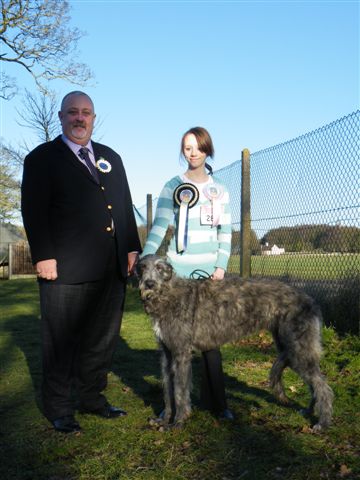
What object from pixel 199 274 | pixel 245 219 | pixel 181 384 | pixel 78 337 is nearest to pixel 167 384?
pixel 181 384

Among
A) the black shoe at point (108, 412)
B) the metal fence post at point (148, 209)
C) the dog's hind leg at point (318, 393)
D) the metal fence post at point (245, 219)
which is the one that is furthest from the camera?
the metal fence post at point (148, 209)

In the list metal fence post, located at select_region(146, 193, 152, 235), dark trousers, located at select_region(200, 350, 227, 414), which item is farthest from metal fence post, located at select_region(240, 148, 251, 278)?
metal fence post, located at select_region(146, 193, 152, 235)

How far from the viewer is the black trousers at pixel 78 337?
167 inches

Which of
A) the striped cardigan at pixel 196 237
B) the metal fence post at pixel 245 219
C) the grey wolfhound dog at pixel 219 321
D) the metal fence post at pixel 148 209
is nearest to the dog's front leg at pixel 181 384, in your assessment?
the grey wolfhound dog at pixel 219 321

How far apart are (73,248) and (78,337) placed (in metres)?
0.83

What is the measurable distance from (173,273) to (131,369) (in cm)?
243

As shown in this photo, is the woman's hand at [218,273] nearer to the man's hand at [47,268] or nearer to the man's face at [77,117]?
the man's hand at [47,268]

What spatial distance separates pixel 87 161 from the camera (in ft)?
14.4

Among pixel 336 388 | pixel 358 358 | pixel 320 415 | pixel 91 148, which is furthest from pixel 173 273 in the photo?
pixel 358 358

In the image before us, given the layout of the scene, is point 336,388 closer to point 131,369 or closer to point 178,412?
point 178,412

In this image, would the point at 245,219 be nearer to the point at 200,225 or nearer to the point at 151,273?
the point at 200,225

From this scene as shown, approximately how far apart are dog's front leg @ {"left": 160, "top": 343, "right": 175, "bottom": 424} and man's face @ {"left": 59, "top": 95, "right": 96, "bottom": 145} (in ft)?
6.42

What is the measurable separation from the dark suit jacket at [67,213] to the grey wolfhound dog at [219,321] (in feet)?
1.44

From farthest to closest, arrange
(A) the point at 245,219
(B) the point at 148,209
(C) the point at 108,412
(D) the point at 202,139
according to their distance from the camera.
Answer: (B) the point at 148,209, (A) the point at 245,219, (C) the point at 108,412, (D) the point at 202,139
